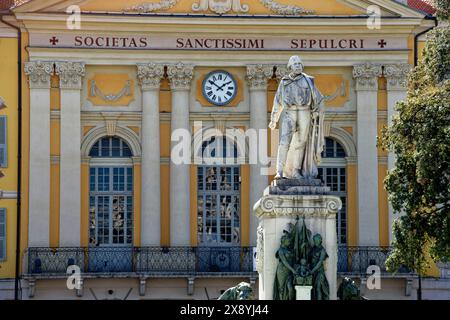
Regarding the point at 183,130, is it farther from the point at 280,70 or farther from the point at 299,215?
the point at 299,215

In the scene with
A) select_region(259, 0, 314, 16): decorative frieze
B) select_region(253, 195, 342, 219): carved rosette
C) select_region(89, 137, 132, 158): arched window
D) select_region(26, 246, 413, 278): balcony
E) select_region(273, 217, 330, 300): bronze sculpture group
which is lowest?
select_region(26, 246, 413, 278): balcony

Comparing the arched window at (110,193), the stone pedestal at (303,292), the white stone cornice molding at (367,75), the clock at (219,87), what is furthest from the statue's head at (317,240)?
the white stone cornice molding at (367,75)

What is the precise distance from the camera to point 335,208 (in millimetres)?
24609

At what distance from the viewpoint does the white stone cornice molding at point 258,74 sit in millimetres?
44938

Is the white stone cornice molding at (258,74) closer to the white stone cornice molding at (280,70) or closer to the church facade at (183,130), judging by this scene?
the church facade at (183,130)

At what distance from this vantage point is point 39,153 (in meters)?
44.1

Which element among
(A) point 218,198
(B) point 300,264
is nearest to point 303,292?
(B) point 300,264

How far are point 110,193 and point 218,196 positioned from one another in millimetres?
3288

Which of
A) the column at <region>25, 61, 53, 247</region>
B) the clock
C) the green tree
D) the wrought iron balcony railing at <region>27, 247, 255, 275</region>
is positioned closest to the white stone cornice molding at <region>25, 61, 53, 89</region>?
the column at <region>25, 61, 53, 247</region>

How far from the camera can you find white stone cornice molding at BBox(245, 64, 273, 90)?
4494 cm

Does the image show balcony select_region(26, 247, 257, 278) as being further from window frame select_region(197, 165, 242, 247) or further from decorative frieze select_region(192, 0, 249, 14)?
decorative frieze select_region(192, 0, 249, 14)

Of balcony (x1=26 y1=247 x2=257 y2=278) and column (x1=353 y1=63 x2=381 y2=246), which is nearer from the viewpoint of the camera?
balcony (x1=26 y1=247 x2=257 y2=278)

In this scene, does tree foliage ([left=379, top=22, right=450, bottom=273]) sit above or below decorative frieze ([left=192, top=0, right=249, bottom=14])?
below

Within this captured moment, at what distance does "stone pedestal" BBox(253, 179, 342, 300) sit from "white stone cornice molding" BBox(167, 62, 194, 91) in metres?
20.3
